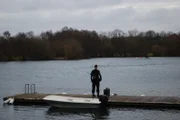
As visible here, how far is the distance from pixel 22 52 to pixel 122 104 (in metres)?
110

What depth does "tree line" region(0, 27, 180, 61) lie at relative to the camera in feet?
422

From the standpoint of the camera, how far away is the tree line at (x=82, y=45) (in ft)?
422

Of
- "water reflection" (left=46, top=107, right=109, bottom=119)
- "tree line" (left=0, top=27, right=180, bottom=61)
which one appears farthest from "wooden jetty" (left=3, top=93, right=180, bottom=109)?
"tree line" (left=0, top=27, right=180, bottom=61)

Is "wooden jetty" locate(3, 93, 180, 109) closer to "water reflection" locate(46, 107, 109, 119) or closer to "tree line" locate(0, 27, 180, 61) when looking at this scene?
"water reflection" locate(46, 107, 109, 119)

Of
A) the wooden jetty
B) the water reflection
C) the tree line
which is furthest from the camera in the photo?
the tree line

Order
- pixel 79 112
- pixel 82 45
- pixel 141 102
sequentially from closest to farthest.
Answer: pixel 79 112
pixel 141 102
pixel 82 45

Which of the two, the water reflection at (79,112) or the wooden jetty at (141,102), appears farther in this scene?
the wooden jetty at (141,102)

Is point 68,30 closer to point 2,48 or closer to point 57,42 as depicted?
point 57,42

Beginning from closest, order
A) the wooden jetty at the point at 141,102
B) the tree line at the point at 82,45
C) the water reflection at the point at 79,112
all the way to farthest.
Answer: the water reflection at the point at 79,112 → the wooden jetty at the point at 141,102 → the tree line at the point at 82,45

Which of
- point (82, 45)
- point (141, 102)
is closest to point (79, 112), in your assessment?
point (141, 102)

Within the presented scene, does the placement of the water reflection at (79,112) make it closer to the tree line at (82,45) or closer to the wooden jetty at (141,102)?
the wooden jetty at (141,102)

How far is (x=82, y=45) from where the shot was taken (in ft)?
482

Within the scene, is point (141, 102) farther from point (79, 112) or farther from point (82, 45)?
point (82, 45)

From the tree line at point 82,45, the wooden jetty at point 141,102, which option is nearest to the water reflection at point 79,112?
the wooden jetty at point 141,102
